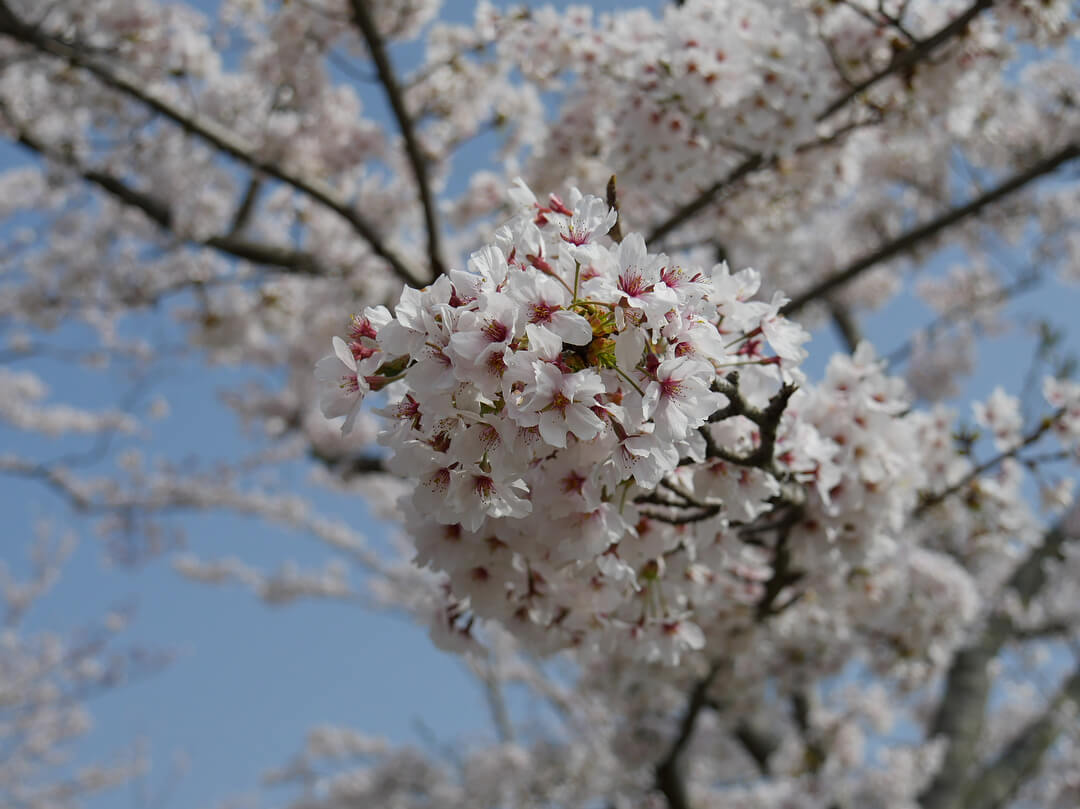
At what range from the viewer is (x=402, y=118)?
4008 mm

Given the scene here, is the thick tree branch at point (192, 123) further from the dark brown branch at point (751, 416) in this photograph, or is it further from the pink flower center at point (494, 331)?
the pink flower center at point (494, 331)

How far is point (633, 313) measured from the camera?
46.0 inches

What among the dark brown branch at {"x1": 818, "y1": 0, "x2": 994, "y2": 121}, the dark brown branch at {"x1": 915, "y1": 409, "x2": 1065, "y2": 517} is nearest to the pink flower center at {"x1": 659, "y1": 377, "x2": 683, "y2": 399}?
the dark brown branch at {"x1": 915, "y1": 409, "x2": 1065, "y2": 517}

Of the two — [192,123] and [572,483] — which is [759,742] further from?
[192,123]

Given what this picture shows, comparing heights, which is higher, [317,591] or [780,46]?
[317,591]

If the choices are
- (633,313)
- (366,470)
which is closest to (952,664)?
(366,470)

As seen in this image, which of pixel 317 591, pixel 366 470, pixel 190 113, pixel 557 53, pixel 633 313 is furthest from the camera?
pixel 317 591

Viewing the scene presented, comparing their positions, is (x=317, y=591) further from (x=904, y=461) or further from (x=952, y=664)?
(x=904, y=461)

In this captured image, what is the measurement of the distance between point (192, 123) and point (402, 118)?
45.5 inches

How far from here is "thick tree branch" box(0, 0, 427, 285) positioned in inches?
141

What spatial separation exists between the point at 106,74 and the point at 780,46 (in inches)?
126

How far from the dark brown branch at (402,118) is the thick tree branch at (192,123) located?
22 cm

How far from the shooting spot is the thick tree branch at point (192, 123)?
3.58 m

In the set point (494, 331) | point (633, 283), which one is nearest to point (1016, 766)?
point (633, 283)
